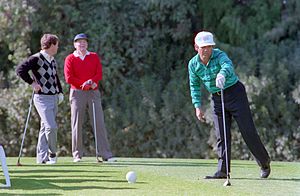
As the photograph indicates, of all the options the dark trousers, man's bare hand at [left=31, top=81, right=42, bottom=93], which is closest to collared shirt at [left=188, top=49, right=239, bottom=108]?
the dark trousers

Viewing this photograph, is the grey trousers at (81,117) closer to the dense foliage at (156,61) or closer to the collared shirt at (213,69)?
the collared shirt at (213,69)

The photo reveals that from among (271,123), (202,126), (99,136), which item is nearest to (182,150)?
(202,126)

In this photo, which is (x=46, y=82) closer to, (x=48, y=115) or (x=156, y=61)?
(x=48, y=115)

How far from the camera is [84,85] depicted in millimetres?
12008

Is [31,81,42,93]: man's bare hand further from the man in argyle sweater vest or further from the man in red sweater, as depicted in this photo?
the man in red sweater

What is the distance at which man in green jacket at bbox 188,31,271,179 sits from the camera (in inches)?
339

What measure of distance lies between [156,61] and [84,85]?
7826 millimetres

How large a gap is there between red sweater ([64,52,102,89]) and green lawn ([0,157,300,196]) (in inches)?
60.0

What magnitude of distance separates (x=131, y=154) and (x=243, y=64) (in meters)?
3.36

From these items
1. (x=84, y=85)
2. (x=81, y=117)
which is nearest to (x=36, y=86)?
(x=84, y=85)

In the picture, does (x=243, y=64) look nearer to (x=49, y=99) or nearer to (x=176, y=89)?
(x=176, y=89)

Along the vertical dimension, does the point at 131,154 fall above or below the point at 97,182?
below

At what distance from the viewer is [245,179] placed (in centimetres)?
888

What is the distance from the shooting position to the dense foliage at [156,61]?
17781mm
